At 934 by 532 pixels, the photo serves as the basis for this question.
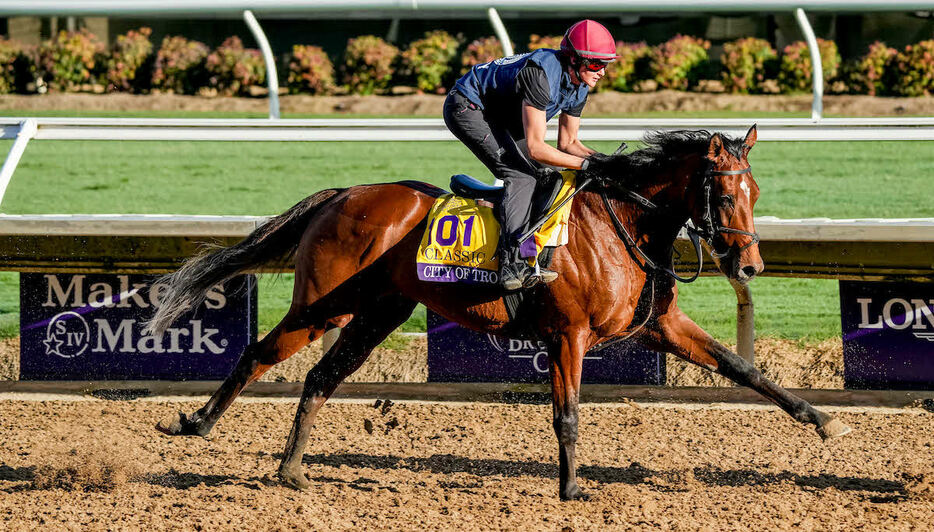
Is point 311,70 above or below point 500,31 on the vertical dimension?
above

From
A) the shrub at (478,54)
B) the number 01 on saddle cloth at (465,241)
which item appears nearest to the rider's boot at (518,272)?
the number 01 on saddle cloth at (465,241)

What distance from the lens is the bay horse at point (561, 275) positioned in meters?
4.56

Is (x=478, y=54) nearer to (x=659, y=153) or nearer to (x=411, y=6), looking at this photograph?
(x=411, y=6)

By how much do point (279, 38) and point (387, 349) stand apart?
9.51 m

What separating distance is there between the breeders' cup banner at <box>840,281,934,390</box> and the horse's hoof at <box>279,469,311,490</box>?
3.04 m

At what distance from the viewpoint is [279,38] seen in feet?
51.5

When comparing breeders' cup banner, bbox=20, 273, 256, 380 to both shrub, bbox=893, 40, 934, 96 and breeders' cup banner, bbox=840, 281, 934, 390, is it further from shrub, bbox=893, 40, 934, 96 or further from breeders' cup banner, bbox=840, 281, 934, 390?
shrub, bbox=893, 40, 934, 96

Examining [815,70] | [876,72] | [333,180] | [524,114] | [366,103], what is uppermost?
[876,72]

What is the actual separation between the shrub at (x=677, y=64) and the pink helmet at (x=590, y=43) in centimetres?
747

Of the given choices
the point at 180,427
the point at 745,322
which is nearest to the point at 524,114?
the point at 180,427

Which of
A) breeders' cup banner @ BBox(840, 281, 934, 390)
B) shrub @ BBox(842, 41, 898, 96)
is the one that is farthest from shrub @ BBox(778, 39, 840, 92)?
breeders' cup banner @ BBox(840, 281, 934, 390)

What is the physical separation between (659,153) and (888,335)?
2168 millimetres

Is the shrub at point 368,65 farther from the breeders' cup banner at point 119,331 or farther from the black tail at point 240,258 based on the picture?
the black tail at point 240,258

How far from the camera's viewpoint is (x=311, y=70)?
11.7 metres
